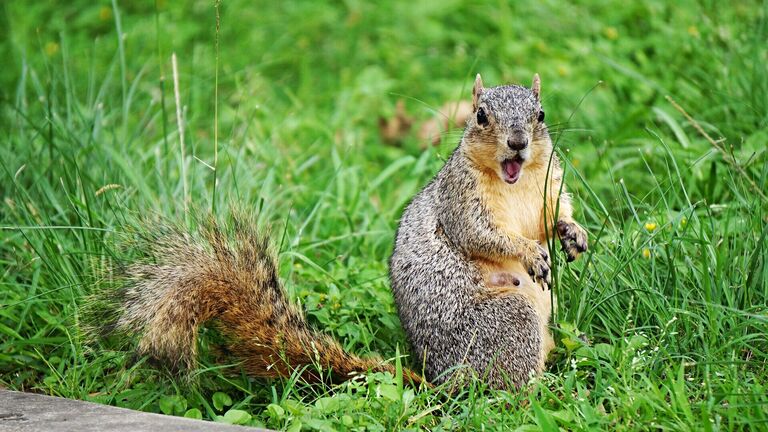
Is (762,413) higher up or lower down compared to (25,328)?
higher up

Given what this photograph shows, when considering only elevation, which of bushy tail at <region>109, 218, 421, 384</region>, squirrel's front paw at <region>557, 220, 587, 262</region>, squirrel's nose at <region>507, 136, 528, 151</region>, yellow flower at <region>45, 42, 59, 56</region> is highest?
squirrel's nose at <region>507, 136, 528, 151</region>

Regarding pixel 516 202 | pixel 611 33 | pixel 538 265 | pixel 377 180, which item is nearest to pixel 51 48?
pixel 377 180

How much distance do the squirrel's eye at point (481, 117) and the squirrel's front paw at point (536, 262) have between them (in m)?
0.42

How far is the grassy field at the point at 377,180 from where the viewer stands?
9.39 feet

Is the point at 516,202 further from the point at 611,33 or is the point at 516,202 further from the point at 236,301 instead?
the point at 611,33

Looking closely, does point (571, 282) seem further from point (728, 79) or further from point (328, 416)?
point (728, 79)

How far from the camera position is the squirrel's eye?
3.20 meters

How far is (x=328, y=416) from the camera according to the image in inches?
112

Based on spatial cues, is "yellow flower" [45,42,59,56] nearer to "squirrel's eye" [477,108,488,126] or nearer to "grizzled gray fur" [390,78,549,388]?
"grizzled gray fur" [390,78,549,388]

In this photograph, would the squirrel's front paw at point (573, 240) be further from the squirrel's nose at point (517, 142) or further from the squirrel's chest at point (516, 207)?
the squirrel's nose at point (517, 142)

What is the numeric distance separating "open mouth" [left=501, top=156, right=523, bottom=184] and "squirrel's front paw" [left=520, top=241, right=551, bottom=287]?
0.21m

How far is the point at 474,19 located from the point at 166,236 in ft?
13.4

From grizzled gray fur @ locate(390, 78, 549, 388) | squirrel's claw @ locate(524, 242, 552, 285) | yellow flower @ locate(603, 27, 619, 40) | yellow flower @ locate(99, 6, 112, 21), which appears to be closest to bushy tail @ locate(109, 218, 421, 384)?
grizzled gray fur @ locate(390, 78, 549, 388)

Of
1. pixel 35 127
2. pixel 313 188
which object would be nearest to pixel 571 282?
pixel 313 188
